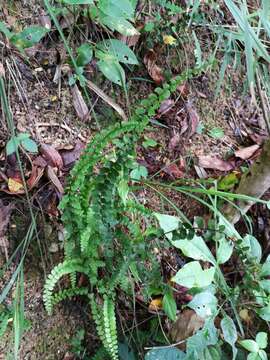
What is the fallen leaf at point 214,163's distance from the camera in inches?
71.4

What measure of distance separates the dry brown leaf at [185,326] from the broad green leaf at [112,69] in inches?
30.2

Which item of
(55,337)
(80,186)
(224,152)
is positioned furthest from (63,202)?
(224,152)

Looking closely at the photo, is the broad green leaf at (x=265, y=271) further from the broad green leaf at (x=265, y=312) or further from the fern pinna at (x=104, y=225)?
the fern pinna at (x=104, y=225)

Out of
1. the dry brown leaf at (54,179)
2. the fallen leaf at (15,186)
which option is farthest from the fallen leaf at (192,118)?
the fallen leaf at (15,186)

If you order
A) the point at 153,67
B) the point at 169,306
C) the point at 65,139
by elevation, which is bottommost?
the point at 169,306

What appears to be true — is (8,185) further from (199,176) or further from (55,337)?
(199,176)

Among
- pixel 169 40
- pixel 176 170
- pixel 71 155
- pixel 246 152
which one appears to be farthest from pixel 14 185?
pixel 246 152

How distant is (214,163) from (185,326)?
25.9 inches

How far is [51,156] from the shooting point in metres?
1.46

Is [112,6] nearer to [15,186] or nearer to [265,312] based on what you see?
[15,186]

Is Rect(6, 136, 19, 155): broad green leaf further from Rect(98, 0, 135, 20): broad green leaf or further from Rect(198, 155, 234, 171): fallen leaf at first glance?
Rect(198, 155, 234, 171): fallen leaf

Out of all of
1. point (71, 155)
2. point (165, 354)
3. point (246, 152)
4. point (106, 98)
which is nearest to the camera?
point (165, 354)

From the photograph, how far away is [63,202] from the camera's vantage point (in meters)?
1.25

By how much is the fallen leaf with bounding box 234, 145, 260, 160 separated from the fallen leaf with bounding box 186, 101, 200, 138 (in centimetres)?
20
